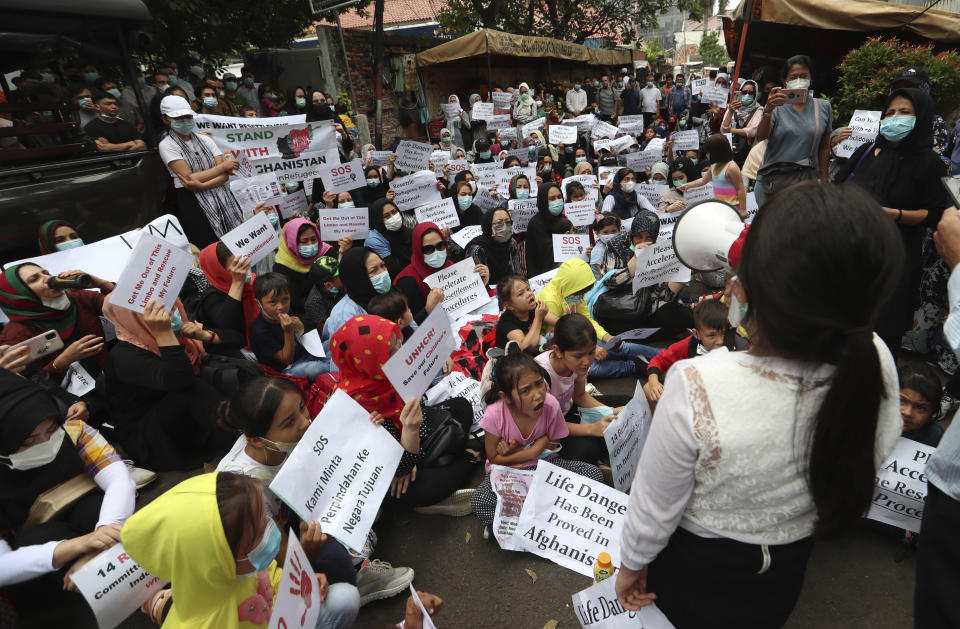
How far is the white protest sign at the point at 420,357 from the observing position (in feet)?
8.18

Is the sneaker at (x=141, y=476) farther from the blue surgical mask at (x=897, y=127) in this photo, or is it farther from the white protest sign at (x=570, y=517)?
the blue surgical mask at (x=897, y=127)

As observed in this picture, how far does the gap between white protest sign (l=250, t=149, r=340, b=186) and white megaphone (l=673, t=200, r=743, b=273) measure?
16.9ft

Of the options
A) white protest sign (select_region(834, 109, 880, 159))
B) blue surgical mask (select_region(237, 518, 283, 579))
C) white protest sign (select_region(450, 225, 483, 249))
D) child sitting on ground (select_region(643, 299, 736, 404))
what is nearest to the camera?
blue surgical mask (select_region(237, 518, 283, 579))

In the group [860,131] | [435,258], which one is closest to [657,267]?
[435,258]

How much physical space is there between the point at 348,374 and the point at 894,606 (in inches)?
111

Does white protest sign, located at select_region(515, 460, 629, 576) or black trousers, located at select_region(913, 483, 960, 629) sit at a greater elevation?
black trousers, located at select_region(913, 483, 960, 629)

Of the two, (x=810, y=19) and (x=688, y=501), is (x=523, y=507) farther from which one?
(x=810, y=19)

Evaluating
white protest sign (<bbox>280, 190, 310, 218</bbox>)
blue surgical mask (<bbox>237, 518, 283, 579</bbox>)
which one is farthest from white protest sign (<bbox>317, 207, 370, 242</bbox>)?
blue surgical mask (<bbox>237, 518, 283, 579</bbox>)

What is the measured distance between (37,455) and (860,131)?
26.3 feet

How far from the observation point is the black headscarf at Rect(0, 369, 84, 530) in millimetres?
2139

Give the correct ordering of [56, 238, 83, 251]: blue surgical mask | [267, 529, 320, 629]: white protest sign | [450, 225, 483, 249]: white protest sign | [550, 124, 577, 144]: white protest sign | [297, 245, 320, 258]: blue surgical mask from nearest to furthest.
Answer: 1. [267, 529, 320, 629]: white protest sign
2. [56, 238, 83, 251]: blue surgical mask
3. [297, 245, 320, 258]: blue surgical mask
4. [450, 225, 483, 249]: white protest sign
5. [550, 124, 577, 144]: white protest sign

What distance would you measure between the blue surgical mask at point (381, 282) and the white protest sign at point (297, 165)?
8.72ft

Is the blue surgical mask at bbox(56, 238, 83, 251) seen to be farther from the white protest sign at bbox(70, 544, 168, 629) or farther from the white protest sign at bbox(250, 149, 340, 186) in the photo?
the white protest sign at bbox(70, 544, 168, 629)

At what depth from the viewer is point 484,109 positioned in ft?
37.7
